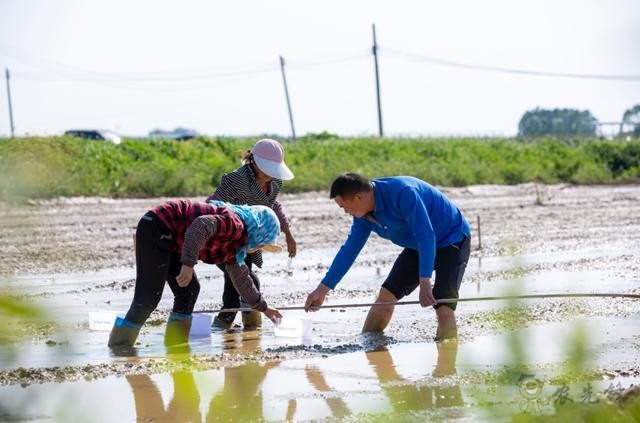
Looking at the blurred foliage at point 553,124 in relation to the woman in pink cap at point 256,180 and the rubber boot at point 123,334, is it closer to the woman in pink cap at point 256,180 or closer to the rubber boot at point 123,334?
the woman in pink cap at point 256,180

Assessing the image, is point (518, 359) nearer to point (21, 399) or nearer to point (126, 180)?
point (21, 399)

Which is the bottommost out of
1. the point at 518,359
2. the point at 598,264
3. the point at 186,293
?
the point at 598,264

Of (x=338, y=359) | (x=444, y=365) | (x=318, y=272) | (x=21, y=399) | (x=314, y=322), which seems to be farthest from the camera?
(x=318, y=272)

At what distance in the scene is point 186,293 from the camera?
23.8 ft

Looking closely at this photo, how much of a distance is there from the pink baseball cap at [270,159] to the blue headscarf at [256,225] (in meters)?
1.20

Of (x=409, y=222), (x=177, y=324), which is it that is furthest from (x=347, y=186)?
(x=177, y=324)

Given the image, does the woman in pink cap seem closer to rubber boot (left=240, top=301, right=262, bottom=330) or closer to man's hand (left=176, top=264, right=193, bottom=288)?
rubber boot (left=240, top=301, right=262, bottom=330)

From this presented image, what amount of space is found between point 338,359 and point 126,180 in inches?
739

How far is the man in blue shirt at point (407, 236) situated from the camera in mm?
6848

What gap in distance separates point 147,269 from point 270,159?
1433 millimetres

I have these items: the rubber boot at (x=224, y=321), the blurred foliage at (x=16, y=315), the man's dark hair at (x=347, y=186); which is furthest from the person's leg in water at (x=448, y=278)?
the blurred foliage at (x=16, y=315)

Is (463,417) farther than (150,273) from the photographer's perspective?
No

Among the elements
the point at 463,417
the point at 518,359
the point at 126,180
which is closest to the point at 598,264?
the point at 463,417

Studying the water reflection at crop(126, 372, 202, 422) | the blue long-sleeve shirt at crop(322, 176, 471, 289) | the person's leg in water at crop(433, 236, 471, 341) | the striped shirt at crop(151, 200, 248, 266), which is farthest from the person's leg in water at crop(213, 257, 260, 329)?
the water reflection at crop(126, 372, 202, 422)
